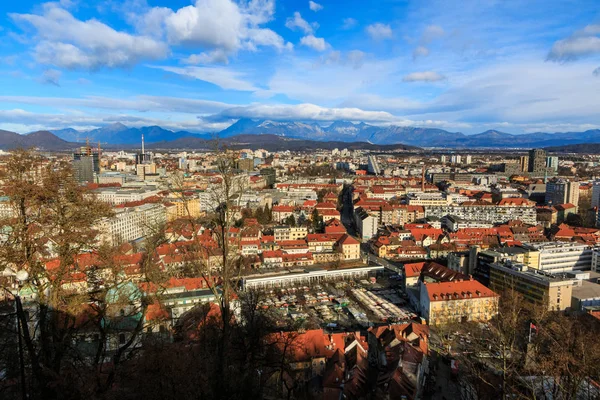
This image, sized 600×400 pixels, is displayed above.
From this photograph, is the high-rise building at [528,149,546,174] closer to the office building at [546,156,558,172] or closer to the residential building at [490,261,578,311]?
the office building at [546,156,558,172]

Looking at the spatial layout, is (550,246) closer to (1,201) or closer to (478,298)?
(478,298)

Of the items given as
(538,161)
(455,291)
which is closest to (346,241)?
(455,291)

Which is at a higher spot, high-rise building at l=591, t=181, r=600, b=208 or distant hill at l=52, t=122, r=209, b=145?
distant hill at l=52, t=122, r=209, b=145

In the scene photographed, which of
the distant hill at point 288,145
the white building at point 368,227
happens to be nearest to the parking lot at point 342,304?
the white building at point 368,227

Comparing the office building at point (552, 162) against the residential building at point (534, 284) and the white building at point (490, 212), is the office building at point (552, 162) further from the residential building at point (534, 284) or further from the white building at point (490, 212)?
the residential building at point (534, 284)

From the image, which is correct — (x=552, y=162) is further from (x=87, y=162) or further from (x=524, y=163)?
(x=87, y=162)

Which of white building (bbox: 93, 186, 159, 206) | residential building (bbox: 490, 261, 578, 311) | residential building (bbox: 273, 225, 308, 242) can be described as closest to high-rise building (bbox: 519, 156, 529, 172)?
residential building (bbox: 273, 225, 308, 242)

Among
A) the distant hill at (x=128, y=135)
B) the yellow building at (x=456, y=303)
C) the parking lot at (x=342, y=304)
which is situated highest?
the distant hill at (x=128, y=135)

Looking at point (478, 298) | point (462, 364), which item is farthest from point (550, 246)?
point (462, 364)

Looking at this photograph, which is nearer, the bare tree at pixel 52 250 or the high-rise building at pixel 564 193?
the bare tree at pixel 52 250
